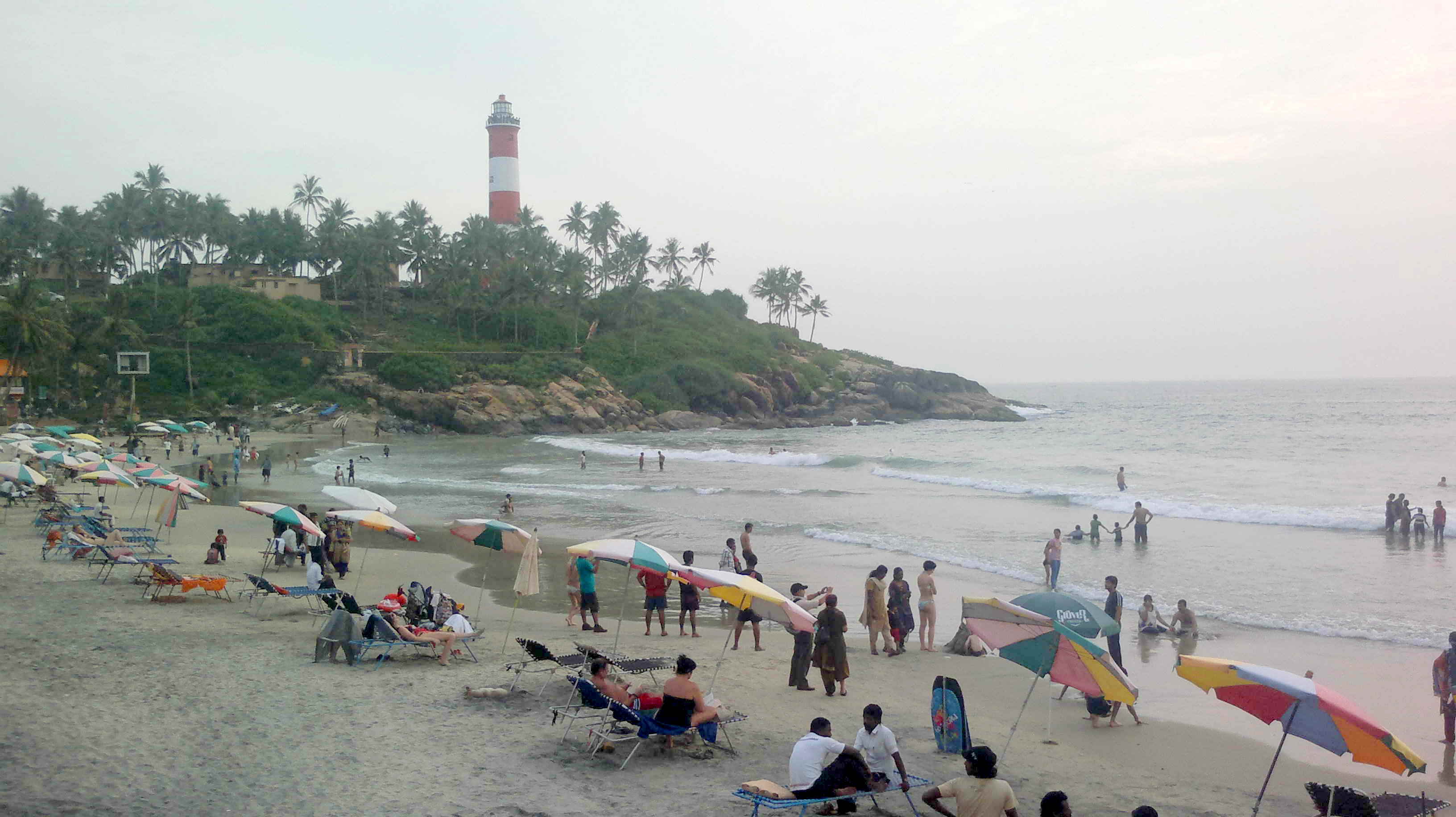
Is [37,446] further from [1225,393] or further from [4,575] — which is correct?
[1225,393]

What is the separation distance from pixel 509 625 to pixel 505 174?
80794mm

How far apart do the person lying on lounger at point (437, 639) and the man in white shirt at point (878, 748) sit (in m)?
5.50

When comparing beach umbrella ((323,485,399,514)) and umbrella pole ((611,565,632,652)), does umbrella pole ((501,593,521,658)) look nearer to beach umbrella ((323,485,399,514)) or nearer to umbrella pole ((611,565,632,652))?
umbrella pole ((611,565,632,652))

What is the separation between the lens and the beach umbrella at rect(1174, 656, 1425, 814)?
597cm

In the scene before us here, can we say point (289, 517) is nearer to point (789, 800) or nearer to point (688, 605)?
point (688, 605)

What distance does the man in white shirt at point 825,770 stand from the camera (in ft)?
21.2

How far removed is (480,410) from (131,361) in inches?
876

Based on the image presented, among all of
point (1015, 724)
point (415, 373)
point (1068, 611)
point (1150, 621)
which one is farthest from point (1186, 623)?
point (415, 373)

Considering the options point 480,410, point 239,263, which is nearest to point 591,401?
point 480,410

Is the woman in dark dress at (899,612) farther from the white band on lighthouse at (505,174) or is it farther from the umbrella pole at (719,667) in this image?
the white band on lighthouse at (505,174)

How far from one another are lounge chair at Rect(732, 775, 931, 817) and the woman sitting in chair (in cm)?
91

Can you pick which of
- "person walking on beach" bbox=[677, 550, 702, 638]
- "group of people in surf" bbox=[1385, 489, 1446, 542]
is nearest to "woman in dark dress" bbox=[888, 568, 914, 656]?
"person walking on beach" bbox=[677, 550, 702, 638]

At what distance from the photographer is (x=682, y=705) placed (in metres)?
7.68

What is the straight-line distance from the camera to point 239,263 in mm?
83250
